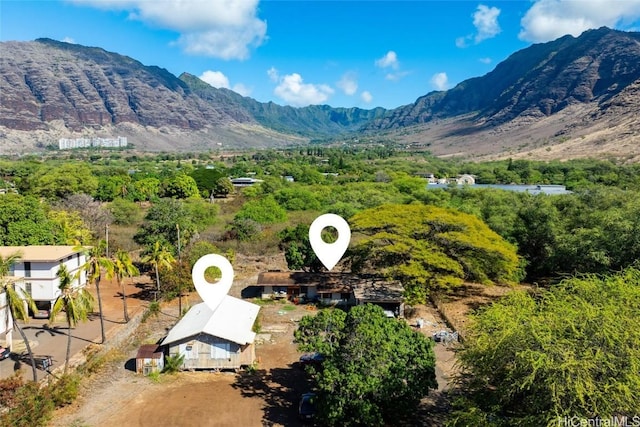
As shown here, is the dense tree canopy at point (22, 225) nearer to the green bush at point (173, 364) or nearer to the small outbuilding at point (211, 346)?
the small outbuilding at point (211, 346)

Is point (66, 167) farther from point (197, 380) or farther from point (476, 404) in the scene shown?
point (476, 404)

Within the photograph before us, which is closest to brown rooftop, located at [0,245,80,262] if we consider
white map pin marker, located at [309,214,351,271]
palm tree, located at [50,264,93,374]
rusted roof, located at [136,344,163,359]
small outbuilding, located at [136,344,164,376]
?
palm tree, located at [50,264,93,374]

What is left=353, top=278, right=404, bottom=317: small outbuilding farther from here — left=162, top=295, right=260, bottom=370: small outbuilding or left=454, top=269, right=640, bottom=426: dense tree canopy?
left=454, top=269, right=640, bottom=426: dense tree canopy

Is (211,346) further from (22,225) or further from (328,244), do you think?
(22,225)

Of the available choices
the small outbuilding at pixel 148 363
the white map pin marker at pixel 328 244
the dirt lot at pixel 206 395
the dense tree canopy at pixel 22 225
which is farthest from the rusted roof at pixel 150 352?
the dense tree canopy at pixel 22 225

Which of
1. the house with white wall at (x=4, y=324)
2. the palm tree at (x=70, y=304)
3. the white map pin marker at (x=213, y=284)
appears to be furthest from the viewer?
the house with white wall at (x=4, y=324)

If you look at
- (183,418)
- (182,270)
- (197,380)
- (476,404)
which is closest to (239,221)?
(182,270)

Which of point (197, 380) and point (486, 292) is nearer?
point (197, 380)
